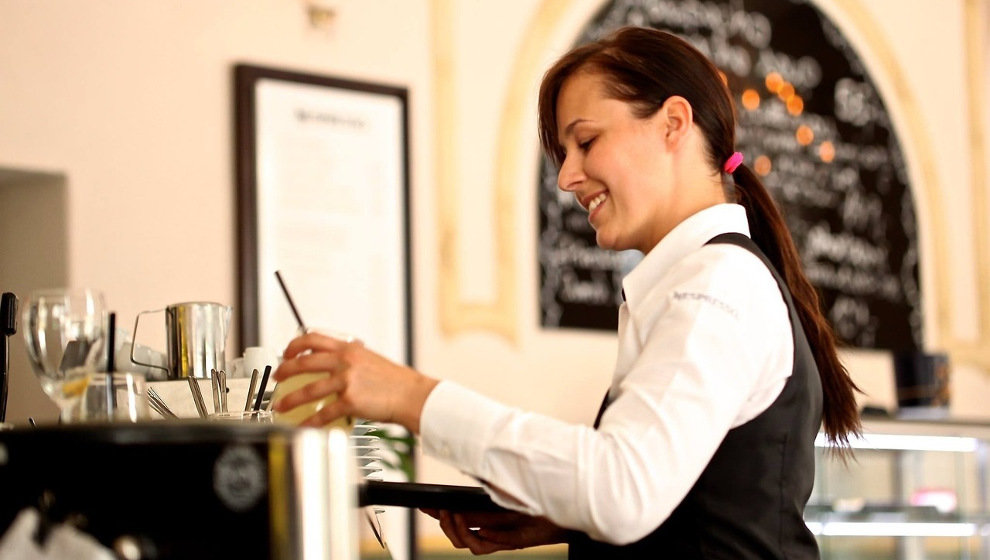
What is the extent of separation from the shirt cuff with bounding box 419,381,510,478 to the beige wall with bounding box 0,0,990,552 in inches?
67.6

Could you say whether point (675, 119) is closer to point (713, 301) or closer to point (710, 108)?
point (710, 108)

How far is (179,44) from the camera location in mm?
3906

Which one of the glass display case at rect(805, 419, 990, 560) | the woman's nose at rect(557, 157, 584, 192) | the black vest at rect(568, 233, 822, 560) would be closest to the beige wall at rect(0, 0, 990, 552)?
the glass display case at rect(805, 419, 990, 560)

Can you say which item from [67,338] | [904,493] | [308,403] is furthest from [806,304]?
[904,493]

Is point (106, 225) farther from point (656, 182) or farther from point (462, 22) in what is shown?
point (656, 182)

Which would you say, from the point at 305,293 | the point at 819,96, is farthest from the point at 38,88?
the point at 819,96

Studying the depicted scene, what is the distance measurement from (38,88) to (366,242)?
42.0 inches

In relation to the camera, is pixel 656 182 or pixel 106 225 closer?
pixel 656 182

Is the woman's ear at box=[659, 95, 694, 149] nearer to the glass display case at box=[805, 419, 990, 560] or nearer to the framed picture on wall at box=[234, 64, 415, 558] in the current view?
the framed picture on wall at box=[234, 64, 415, 558]

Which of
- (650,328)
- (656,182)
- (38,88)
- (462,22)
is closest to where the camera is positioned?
(650,328)

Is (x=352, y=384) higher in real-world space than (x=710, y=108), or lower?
lower

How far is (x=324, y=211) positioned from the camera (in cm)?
416

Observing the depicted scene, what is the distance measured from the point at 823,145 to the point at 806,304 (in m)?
3.86

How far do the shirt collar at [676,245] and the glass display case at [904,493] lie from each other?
2.85 meters
